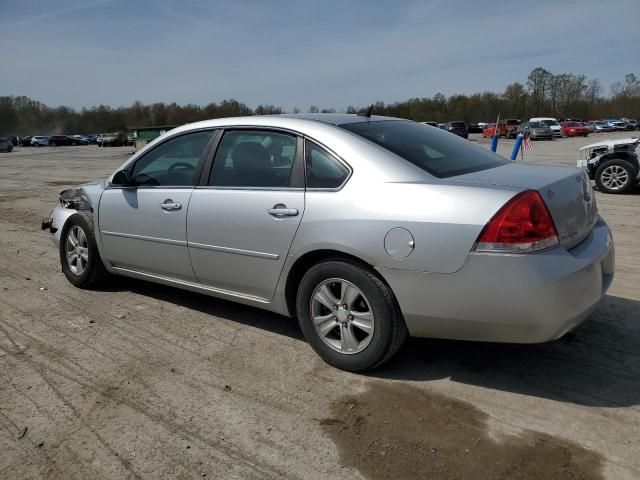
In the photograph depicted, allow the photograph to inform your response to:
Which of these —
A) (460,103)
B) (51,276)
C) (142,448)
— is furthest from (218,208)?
(460,103)

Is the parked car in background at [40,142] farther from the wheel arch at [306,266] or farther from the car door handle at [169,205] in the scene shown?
the wheel arch at [306,266]

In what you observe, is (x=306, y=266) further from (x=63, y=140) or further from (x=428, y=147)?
(x=63, y=140)

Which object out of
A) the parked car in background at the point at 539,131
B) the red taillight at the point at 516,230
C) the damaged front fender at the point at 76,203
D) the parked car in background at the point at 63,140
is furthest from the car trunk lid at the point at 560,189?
the parked car in background at the point at 63,140

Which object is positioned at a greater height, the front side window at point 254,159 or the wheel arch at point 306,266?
the front side window at point 254,159

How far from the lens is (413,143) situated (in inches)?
139

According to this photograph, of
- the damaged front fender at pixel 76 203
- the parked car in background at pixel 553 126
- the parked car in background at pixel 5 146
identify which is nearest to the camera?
the damaged front fender at pixel 76 203

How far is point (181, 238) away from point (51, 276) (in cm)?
241

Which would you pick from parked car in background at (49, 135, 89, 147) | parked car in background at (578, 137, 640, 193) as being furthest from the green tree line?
parked car in background at (578, 137, 640, 193)

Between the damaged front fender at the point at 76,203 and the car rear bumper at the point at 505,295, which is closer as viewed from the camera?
the car rear bumper at the point at 505,295

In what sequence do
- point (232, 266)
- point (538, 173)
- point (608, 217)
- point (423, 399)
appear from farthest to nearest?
point (608, 217) < point (232, 266) < point (538, 173) < point (423, 399)

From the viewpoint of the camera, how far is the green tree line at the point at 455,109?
90.4m

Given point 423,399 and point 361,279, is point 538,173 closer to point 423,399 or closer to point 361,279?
point 361,279

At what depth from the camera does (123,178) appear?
448 cm

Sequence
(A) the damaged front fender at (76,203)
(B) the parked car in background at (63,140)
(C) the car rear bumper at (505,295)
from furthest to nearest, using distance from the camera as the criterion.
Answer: (B) the parked car in background at (63,140), (A) the damaged front fender at (76,203), (C) the car rear bumper at (505,295)
